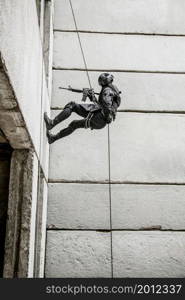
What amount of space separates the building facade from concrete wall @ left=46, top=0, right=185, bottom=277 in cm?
1

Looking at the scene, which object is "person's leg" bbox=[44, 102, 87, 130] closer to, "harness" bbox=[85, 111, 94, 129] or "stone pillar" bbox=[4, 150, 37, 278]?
"harness" bbox=[85, 111, 94, 129]

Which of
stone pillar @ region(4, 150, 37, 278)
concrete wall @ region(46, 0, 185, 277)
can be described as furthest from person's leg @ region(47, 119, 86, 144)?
stone pillar @ region(4, 150, 37, 278)

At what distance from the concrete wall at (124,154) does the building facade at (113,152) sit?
1cm

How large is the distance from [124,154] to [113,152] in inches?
5.3

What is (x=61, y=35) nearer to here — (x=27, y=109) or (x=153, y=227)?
(x=27, y=109)

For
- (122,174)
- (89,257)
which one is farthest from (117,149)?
(89,257)

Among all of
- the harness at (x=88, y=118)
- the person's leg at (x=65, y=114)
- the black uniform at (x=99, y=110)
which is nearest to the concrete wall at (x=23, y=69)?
the person's leg at (x=65, y=114)

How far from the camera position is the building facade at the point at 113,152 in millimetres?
3693

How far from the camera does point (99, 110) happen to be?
3572 millimetres

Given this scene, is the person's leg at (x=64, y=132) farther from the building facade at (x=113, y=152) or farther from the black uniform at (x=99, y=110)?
the building facade at (x=113, y=152)

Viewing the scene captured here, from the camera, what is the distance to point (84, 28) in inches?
Result: 175

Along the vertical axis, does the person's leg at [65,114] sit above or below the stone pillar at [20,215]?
above

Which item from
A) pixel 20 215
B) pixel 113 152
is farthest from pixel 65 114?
pixel 20 215

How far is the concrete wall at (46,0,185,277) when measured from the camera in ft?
12.3
